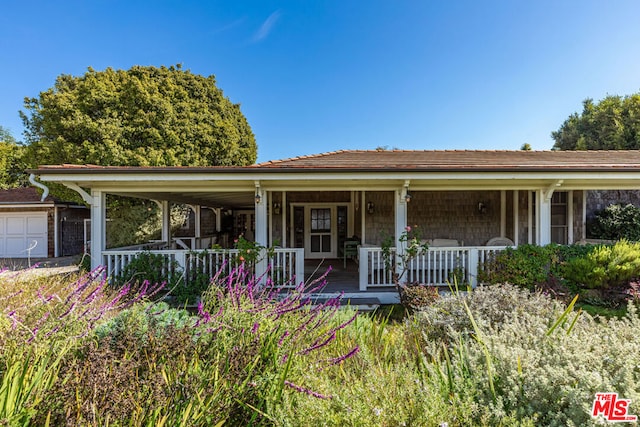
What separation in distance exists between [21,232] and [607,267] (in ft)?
70.8

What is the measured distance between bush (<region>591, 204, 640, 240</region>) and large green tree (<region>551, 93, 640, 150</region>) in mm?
14182

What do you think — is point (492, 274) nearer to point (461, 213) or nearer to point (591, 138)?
point (461, 213)

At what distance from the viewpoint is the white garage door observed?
1428cm

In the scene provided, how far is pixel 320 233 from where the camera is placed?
11.1 metres

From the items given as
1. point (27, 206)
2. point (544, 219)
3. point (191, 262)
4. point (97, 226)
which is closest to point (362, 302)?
point (191, 262)

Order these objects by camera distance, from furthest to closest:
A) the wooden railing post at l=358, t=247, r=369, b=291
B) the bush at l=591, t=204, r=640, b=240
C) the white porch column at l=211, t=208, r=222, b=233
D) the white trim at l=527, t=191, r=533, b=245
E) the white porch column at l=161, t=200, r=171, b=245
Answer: the white porch column at l=211, t=208, r=222, b=233, the white porch column at l=161, t=200, r=171, b=245, the bush at l=591, t=204, r=640, b=240, the white trim at l=527, t=191, r=533, b=245, the wooden railing post at l=358, t=247, r=369, b=291

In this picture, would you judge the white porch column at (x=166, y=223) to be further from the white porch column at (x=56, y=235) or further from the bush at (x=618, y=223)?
the bush at (x=618, y=223)

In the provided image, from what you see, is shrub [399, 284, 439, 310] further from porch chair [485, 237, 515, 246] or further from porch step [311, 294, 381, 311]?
porch chair [485, 237, 515, 246]

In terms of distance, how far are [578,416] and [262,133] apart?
2303 cm

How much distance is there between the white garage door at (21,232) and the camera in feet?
46.9

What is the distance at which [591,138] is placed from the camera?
22219 mm

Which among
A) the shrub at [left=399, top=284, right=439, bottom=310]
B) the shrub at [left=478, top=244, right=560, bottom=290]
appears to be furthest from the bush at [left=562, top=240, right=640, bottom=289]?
the shrub at [left=399, top=284, right=439, bottom=310]

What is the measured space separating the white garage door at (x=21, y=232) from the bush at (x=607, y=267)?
20.0m

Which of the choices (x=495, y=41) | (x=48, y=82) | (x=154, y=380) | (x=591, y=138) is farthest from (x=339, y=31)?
(x=591, y=138)
